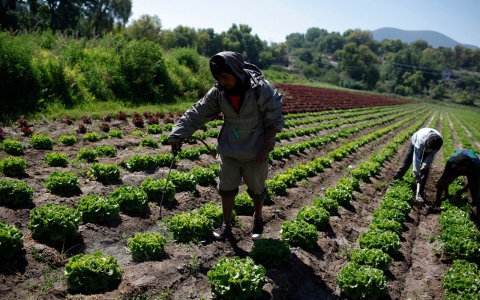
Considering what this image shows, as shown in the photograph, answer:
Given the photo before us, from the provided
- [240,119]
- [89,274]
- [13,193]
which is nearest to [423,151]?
[240,119]

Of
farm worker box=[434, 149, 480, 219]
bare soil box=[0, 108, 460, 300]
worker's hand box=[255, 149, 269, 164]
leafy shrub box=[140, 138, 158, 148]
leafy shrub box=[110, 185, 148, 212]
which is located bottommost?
bare soil box=[0, 108, 460, 300]

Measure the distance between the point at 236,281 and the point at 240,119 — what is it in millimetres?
2100

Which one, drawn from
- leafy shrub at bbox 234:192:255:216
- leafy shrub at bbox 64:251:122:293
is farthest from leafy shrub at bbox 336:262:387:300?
leafy shrub at bbox 64:251:122:293

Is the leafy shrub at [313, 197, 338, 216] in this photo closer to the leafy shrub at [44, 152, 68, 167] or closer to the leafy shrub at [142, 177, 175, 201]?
the leafy shrub at [142, 177, 175, 201]

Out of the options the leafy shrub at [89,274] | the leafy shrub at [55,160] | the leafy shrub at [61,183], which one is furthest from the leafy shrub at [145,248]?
the leafy shrub at [55,160]

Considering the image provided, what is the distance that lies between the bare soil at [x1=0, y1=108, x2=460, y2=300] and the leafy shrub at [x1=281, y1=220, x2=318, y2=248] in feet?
0.50

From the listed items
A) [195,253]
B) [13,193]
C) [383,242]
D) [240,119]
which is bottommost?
[195,253]

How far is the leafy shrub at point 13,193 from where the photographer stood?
18.1 feet

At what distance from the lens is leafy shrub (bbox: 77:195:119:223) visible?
5.53 metres

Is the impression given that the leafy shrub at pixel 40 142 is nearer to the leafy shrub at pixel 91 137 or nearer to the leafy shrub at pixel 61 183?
the leafy shrub at pixel 91 137

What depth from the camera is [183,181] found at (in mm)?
7477

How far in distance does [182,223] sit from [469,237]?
5584mm

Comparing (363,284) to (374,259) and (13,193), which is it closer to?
(374,259)

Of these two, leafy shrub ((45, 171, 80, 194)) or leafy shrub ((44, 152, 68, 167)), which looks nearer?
leafy shrub ((45, 171, 80, 194))
